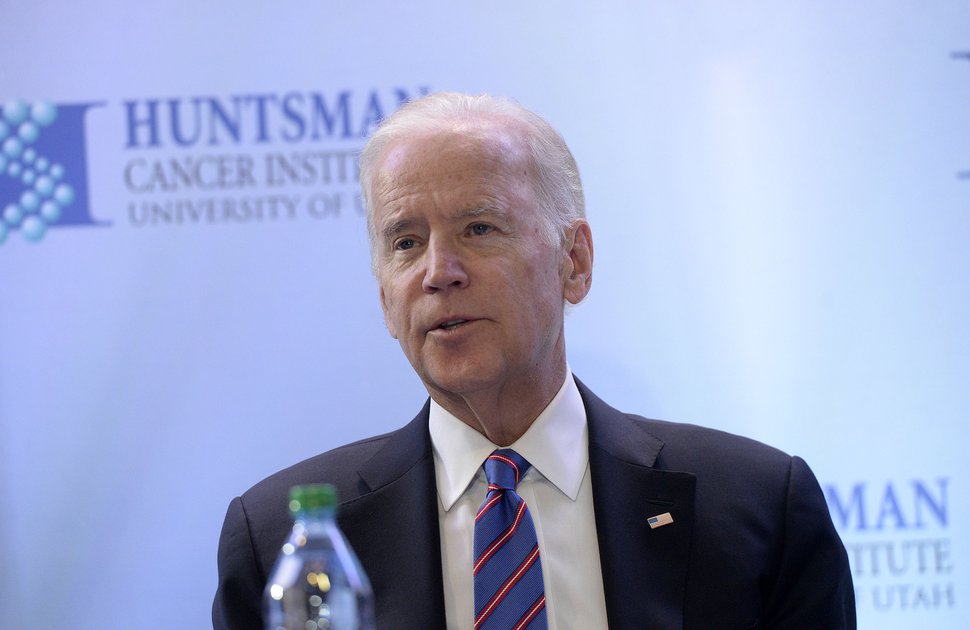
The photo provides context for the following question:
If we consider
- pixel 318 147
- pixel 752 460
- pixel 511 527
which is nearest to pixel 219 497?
pixel 318 147

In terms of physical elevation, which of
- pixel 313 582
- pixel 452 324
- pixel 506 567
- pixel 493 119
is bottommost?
pixel 506 567

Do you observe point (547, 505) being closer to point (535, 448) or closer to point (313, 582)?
point (535, 448)

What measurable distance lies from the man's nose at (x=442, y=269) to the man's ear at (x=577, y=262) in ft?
1.04

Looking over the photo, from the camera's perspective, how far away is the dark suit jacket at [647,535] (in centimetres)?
202

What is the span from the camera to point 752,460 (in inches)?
87.8

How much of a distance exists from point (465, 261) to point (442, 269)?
0.18 ft

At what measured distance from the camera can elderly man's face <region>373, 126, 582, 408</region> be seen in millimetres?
1994

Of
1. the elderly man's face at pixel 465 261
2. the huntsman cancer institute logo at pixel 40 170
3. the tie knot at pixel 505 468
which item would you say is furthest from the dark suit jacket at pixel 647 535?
the huntsman cancer institute logo at pixel 40 170

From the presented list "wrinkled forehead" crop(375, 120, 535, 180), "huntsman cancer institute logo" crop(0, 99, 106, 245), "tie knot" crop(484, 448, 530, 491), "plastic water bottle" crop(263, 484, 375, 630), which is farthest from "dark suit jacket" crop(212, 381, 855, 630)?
"huntsman cancer institute logo" crop(0, 99, 106, 245)

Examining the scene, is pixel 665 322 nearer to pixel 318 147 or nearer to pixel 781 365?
pixel 781 365

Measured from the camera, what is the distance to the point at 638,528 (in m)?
2.06

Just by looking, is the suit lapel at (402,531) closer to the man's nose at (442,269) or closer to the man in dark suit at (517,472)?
the man in dark suit at (517,472)

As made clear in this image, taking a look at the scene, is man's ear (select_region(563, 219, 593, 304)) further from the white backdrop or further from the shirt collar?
the white backdrop

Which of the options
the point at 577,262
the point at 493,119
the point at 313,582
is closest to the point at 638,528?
the point at 577,262
